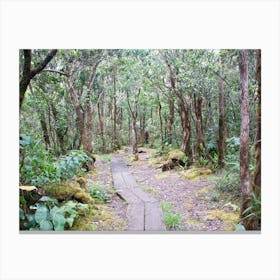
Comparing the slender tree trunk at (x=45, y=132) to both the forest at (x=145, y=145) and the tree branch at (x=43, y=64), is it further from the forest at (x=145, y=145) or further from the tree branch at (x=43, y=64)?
the tree branch at (x=43, y=64)

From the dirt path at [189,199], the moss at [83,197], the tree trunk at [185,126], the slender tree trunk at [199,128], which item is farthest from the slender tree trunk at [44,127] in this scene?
the slender tree trunk at [199,128]

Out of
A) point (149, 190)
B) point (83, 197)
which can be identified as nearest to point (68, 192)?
point (83, 197)

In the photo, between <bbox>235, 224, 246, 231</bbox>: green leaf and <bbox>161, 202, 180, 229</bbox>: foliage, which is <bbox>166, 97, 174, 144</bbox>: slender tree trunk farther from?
<bbox>235, 224, 246, 231</bbox>: green leaf

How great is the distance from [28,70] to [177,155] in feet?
8.04

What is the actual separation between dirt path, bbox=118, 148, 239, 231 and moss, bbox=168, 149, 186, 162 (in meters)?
0.25

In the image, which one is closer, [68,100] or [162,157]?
[68,100]

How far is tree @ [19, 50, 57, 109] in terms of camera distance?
3096mm

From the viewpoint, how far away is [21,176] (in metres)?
3.09

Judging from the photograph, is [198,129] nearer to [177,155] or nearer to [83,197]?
[177,155]

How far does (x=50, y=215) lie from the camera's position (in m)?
2.96

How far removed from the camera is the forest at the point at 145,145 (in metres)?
3.10
